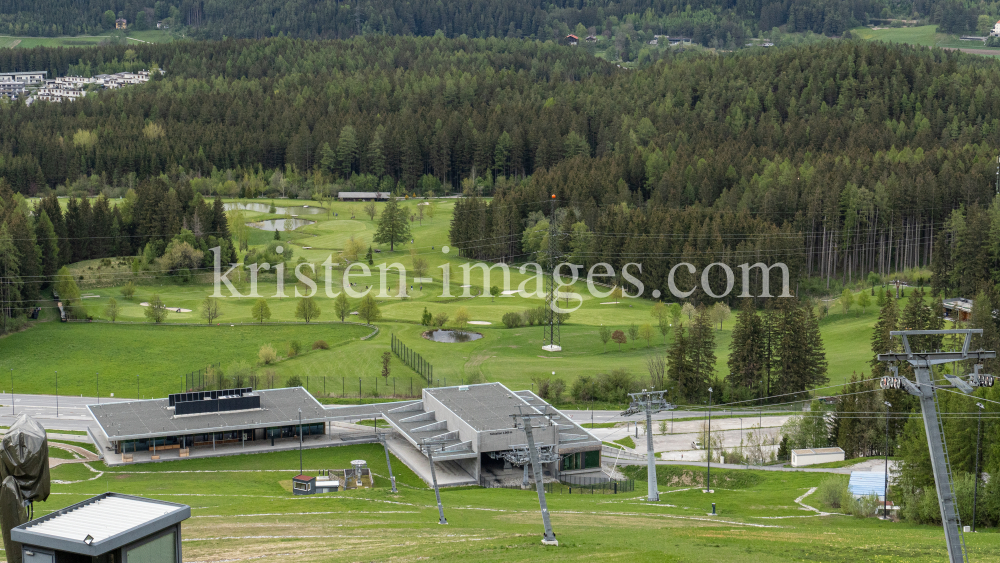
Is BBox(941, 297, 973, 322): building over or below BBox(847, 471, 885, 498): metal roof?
over

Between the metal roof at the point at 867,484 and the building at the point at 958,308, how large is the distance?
1957 inches

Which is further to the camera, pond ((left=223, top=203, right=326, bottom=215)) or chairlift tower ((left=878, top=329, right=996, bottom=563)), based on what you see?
pond ((left=223, top=203, right=326, bottom=215))

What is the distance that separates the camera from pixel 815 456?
79.0 meters

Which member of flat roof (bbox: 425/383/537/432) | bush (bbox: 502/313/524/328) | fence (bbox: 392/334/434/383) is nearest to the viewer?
flat roof (bbox: 425/383/537/432)

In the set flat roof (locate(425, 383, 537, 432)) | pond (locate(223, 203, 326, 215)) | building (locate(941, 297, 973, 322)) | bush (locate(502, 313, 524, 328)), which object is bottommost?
bush (locate(502, 313, 524, 328))

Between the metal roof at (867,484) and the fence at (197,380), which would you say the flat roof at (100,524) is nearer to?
the metal roof at (867,484)

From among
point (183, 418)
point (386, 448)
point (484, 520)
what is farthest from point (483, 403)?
point (484, 520)

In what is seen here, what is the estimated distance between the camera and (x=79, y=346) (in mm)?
110812

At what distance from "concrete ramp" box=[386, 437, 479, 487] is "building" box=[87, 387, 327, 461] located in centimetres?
762

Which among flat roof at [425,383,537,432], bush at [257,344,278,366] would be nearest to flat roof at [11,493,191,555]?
flat roof at [425,383,537,432]

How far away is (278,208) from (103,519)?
173936 millimetres

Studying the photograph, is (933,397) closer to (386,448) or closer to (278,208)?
(386,448)

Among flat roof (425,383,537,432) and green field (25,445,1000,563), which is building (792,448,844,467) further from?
flat roof (425,383,537,432)

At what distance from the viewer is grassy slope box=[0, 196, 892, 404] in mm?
103812
